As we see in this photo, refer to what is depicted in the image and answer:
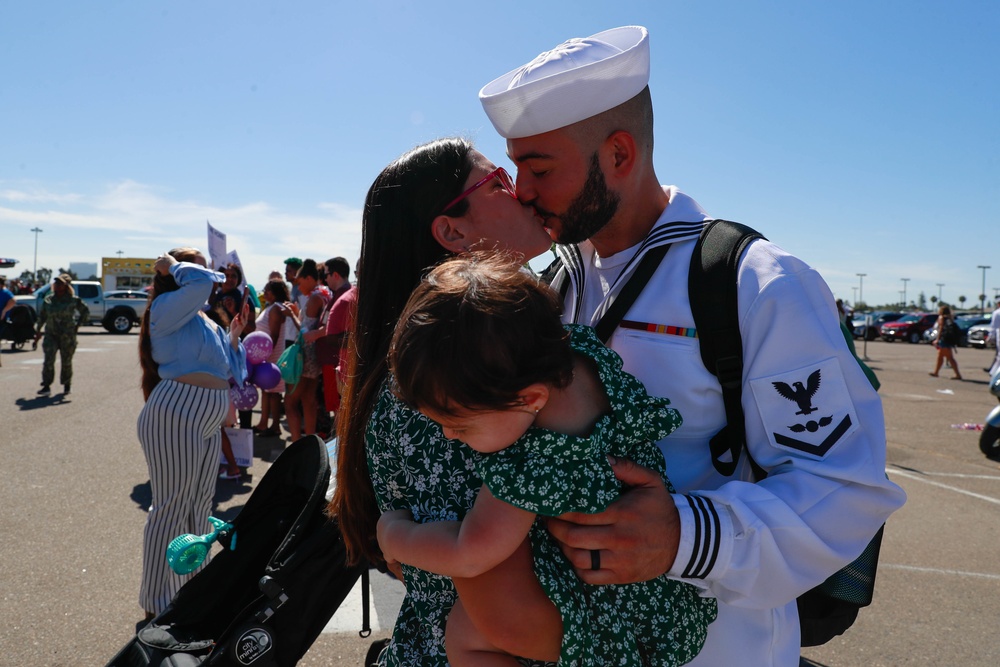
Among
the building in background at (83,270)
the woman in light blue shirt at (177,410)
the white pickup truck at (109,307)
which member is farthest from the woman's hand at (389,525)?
the building in background at (83,270)

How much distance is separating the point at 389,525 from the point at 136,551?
4836mm

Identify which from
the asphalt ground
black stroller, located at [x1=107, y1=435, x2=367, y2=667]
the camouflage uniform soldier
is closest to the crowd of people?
black stroller, located at [x1=107, y1=435, x2=367, y2=667]

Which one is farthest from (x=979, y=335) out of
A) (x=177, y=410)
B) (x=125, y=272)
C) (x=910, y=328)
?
(x=125, y=272)

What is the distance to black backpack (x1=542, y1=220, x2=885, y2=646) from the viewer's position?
4.97 feet

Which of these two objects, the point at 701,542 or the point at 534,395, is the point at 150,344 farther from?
the point at 701,542

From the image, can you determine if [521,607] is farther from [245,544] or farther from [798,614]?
[245,544]

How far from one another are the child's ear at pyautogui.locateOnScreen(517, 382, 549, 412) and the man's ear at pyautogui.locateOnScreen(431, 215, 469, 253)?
560 mm

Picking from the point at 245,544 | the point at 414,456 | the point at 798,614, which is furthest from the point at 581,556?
the point at 245,544

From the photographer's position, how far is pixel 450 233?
1.71 metres

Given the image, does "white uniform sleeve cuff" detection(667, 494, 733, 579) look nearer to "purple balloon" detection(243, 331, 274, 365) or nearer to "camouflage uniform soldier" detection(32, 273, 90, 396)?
"purple balloon" detection(243, 331, 274, 365)

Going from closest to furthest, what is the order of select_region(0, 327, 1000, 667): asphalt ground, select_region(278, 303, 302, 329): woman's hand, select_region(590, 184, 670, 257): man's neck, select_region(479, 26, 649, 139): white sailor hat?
select_region(479, 26, 649, 139): white sailor hat < select_region(590, 184, 670, 257): man's neck < select_region(0, 327, 1000, 667): asphalt ground < select_region(278, 303, 302, 329): woman's hand

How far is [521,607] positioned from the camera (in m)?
1.26

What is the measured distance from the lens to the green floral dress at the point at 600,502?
4.05 ft

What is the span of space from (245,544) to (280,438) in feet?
24.1
